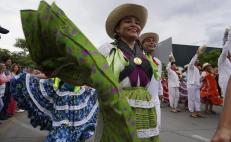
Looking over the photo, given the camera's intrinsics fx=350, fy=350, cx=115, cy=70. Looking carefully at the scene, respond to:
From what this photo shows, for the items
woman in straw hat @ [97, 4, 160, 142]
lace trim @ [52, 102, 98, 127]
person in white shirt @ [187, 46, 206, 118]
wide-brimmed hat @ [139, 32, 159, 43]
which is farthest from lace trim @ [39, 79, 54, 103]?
person in white shirt @ [187, 46, 206, 118]

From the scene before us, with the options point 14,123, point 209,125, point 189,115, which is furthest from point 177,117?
point 14,123

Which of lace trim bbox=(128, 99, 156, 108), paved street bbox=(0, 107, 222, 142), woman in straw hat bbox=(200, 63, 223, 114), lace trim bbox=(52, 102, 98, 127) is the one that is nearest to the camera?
lace trim bbox=(128, 99, 156, 108)

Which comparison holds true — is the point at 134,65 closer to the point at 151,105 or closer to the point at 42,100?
the point at 151,105

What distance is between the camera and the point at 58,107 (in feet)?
15.5

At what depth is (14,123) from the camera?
29.1 feet

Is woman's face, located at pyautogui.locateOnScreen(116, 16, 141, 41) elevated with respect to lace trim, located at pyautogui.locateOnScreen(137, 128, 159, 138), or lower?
elevated

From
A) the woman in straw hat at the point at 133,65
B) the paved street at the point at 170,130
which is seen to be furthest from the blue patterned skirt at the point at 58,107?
the woman in straw hat at the point at 133,65

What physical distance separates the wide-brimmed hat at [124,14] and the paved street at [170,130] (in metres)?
4.12

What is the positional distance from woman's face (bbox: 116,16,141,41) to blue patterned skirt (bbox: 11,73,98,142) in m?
1.91

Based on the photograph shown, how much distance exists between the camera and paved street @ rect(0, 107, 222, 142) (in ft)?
22.8

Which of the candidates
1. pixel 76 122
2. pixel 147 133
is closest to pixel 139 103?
pixel 147 133

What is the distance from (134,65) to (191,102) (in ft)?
28.0

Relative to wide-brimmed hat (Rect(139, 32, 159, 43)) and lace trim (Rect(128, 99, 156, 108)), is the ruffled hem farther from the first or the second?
lace trim (Rect(128, 99, 156, 108))

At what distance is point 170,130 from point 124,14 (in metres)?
5.40
